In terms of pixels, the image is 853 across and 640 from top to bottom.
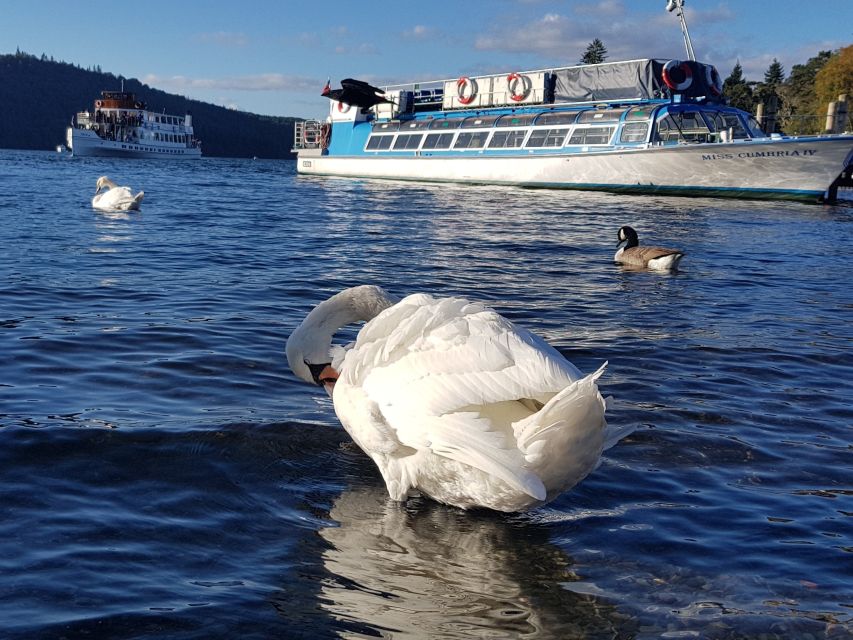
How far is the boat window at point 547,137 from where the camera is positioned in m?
34.2

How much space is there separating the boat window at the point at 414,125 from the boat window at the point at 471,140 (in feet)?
11.3

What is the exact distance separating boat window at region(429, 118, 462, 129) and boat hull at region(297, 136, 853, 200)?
14.2ft

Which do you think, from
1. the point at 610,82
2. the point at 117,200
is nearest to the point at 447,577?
the point at 117,200

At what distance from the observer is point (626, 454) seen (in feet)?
15.4

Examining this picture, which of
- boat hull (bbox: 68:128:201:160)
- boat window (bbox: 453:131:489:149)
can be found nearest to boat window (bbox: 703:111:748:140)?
boat window (bbox: 453:131:489:149)

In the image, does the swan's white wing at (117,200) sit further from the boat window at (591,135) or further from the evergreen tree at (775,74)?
the evergreen tree at (775,74)

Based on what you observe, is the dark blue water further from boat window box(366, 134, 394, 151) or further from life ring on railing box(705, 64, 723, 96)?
boat window box(366, 134, 394, 151)

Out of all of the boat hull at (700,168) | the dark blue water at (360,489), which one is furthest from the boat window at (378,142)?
the dark blue water at (360,489)

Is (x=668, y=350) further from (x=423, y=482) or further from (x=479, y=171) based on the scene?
(x=479, y=171)

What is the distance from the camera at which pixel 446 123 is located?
1630 inches

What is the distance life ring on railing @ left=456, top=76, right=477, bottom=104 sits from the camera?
134ft

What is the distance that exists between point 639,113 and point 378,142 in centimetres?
1861

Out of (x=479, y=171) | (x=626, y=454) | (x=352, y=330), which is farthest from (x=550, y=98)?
(x=626, y=454)

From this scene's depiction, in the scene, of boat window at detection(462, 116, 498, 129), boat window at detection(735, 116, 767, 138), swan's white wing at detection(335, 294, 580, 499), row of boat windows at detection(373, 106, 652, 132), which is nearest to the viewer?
swan's white wing at detection(335, 294, 580, 499)
